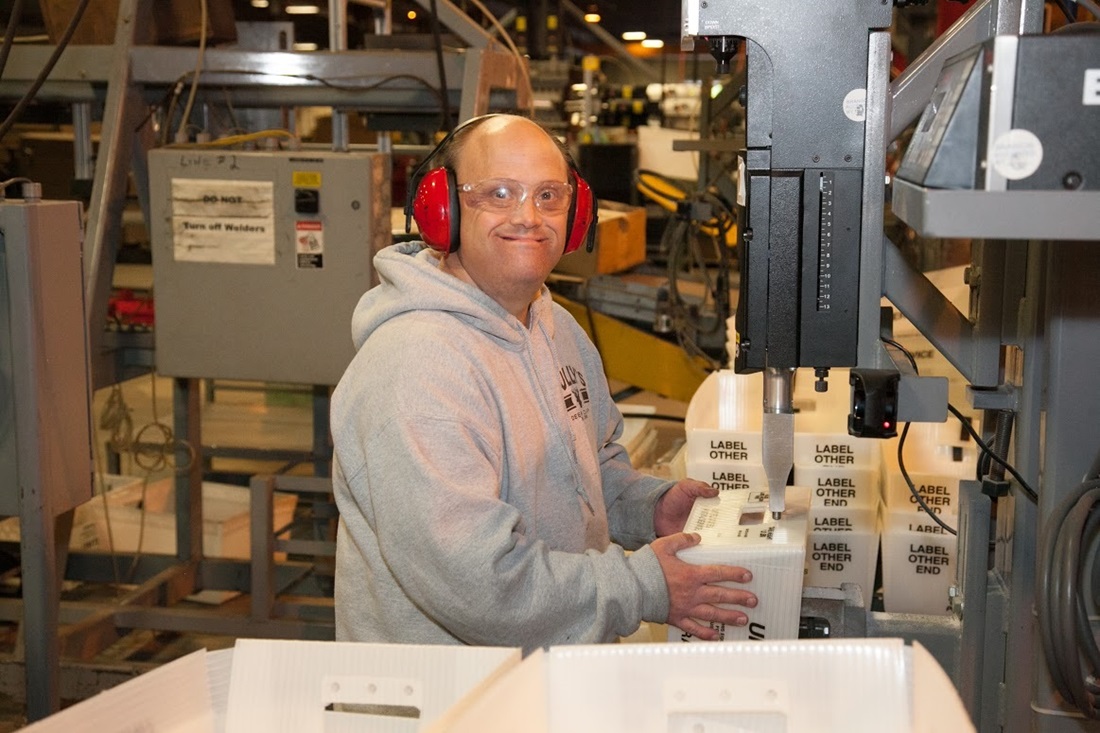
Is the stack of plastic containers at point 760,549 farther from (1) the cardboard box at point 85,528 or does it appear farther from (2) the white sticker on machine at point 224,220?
(1) the cardboard box at point 85,528

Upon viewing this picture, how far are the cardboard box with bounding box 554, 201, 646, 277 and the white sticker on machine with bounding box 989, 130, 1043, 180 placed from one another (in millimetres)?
4007

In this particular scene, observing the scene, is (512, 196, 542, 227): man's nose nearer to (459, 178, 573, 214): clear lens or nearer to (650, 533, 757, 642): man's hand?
(459, 178, 573, 214): clear lens

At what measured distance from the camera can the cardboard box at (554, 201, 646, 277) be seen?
524 centimetres

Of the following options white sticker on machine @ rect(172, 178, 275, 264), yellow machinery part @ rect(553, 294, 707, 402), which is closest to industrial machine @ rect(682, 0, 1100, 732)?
white sticker on machine @ rect(172, 178, 275, 264)

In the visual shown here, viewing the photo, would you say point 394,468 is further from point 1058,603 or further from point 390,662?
point 1058,603

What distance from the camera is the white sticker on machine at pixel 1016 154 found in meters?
0.99

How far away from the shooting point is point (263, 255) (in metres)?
3.36

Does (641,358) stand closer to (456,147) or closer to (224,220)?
(224,220)

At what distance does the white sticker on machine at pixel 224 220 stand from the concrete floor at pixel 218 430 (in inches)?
28.7

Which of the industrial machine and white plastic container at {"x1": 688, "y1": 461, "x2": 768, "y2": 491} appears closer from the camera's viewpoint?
the industrial machine

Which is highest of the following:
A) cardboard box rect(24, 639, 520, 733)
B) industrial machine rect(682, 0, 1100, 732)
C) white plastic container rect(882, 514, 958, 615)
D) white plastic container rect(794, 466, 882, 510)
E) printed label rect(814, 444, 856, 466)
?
industrial machine rect(682, 0, 1100, 732)

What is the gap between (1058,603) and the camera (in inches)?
53.4

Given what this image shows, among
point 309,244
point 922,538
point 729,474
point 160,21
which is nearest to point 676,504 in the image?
point 729,474

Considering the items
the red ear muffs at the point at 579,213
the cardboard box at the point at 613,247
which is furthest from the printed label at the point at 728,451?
the cardboard box at the point at 613,247
